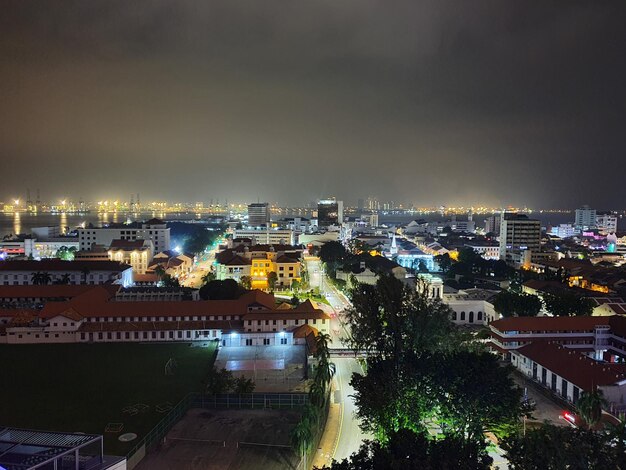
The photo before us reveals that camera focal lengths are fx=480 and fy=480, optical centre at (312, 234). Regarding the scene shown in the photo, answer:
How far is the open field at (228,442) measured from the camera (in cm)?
1138

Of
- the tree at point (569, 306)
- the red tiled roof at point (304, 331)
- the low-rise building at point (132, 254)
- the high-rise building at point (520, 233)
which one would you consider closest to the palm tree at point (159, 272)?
the low-rise building at point (132, 254)

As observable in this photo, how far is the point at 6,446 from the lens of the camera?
6.34m

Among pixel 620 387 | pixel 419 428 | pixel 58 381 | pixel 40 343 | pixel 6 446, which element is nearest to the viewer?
pixel 6 446

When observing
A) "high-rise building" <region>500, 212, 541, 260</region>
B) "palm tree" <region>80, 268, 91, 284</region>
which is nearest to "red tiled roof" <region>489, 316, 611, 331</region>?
"palm tree" <region>80, 268, 91, 284</region>

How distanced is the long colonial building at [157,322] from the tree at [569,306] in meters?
11.4

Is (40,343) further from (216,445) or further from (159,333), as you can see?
(216,445)

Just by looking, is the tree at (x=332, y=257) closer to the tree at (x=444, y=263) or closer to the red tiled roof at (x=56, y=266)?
the tree at (x=444, y=263)

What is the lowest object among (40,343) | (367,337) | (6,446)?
(40,343)

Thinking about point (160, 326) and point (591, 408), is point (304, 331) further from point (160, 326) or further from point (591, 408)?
point (591, 408)

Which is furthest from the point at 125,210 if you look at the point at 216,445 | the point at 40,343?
the point at 216,445

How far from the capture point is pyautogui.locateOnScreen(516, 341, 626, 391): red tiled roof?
14.1 meters

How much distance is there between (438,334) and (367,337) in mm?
2581

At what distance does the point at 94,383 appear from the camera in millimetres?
16312

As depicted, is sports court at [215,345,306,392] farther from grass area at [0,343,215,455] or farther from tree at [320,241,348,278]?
tree at [320,241,348,278]
